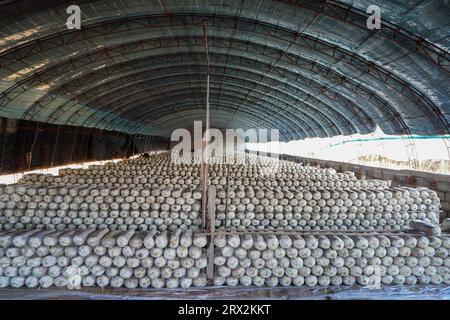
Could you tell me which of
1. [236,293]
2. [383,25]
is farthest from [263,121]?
[236,293]

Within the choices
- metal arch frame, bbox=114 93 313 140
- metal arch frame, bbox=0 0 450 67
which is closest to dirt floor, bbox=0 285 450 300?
metal arch frame, bbox=0 0 450 67

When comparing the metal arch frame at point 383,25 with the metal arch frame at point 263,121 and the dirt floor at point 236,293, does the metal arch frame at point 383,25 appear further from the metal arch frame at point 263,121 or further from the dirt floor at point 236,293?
the metal arch frame at point 263,121

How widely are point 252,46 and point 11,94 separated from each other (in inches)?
499

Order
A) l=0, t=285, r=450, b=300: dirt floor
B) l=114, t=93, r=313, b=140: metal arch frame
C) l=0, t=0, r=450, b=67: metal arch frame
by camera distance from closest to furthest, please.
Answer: l=0, t=285, r=450, b=300: dirt floor → l=0, t=0, r=450, b=67: metal arch frame → l=114, t=93, r=313, b=140: metal arch frame

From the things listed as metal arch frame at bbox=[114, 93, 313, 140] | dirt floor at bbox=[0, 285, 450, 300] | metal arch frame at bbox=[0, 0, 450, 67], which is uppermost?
metal arch frame at bbox=[114, 93, 313, 140]

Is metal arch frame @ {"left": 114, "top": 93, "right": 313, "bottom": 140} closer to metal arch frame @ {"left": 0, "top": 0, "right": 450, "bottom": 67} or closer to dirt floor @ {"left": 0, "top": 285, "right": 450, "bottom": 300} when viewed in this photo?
metal arch frame @ {"left": 0, "top": 0, "right": 450, "bottom": 67}

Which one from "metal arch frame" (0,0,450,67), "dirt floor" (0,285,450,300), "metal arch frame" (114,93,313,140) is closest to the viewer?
"dirt floor" (0,285,450,300)

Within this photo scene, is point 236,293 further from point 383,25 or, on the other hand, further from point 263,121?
point 263,121

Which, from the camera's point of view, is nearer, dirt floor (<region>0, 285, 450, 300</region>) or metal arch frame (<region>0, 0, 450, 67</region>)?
dirt floor (<region>0, 285, 450, 300</region>)

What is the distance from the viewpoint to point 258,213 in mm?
8867

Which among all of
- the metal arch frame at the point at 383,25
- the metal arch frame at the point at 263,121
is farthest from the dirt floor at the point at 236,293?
the metal arch frame at the point at 263,121

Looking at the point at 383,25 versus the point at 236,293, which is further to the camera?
the point at 383,25

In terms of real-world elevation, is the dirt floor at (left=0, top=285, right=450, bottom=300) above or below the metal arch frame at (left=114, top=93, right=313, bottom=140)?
below

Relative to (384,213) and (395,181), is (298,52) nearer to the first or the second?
(395,181)
